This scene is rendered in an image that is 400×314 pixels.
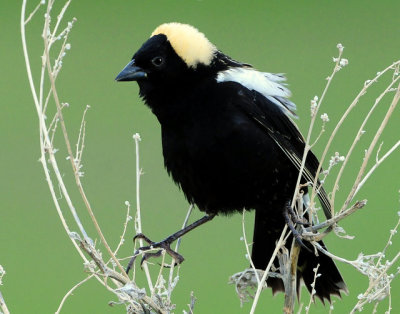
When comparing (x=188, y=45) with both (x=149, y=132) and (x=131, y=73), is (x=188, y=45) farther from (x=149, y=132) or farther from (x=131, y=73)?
(x=149, y=132)

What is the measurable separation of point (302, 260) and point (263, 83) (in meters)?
0.71

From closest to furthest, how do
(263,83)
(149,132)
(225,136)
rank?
(225,136) → (263,83) → (149,132)

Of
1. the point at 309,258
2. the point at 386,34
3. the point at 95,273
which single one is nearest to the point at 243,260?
the point at 309,258

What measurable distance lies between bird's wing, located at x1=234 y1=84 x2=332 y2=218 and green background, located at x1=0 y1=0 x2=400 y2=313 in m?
2.02

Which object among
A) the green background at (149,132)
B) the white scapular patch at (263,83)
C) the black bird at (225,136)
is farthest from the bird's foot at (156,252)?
the green background at (149,132)

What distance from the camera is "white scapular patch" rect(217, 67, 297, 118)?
12.2ft

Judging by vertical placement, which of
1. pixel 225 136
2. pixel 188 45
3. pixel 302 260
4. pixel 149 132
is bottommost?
pixel 302 260

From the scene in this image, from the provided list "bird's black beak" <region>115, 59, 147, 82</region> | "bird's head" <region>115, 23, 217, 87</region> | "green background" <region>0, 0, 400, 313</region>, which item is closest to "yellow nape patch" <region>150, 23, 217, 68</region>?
"bird's head" <region>115, 23, 217, 87</region>

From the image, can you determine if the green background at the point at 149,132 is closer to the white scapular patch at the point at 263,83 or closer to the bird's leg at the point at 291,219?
the white scapular patch at the point at 263,83

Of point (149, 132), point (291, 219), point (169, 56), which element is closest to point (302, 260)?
point (291, 219)

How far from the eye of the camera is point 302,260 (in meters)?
3.68

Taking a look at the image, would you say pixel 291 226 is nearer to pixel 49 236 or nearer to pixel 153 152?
pixel 49 236

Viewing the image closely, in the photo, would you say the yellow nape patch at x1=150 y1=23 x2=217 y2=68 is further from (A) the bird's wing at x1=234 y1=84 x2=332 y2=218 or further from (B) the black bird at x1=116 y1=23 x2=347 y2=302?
(A) the bird's wing at x1=234 y1=84 x2=332 y2=218

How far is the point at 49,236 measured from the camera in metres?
7.43
